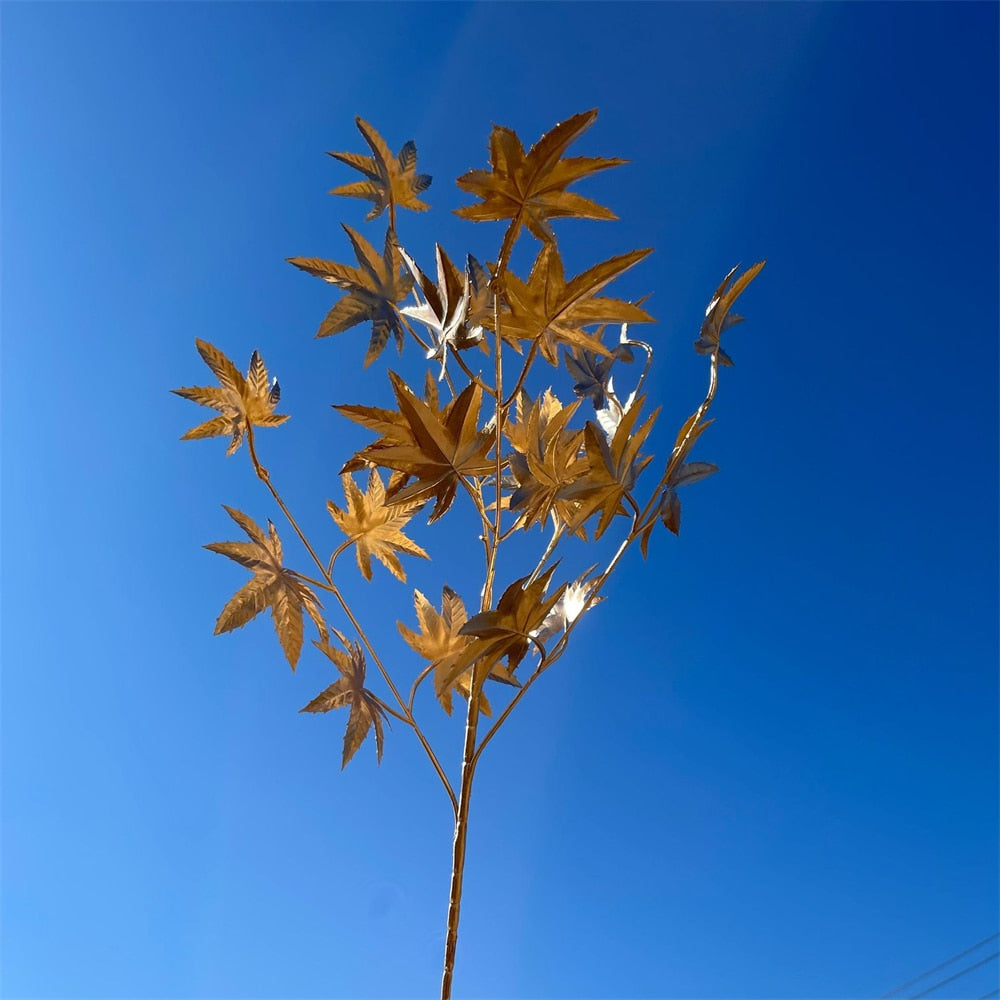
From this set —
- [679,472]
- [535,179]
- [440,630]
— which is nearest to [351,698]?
[440,630]

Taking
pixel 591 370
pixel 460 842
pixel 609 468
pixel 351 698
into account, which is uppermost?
pixel 591 370

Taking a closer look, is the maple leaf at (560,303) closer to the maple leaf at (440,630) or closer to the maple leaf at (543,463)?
the maple leaf at (543,463)

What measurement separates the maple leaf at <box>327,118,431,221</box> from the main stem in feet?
2.04

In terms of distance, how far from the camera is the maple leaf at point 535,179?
77 cm

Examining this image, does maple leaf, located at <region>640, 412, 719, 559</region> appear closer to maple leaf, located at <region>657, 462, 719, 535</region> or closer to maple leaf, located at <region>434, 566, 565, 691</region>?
maple leaf, located at <region>657, 462, 719, 535</region>

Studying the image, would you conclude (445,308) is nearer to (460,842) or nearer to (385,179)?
(385,179)

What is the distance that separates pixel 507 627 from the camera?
0.75 metres

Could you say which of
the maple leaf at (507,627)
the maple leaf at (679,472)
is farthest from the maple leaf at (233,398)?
the maple leaf at (679,472)

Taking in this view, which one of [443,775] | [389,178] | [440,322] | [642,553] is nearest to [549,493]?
[642,553]

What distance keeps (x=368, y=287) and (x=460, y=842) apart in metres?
0.62

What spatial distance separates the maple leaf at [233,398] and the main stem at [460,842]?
40 cm

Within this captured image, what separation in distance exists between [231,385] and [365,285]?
0.19 meters

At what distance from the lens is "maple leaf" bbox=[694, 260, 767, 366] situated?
89cm

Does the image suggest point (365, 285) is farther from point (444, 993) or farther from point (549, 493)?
point (444, 993)
